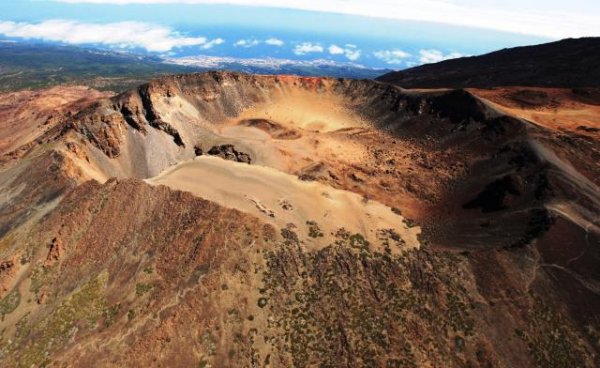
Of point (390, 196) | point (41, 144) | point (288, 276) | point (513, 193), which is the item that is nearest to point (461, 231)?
point (513, 193)

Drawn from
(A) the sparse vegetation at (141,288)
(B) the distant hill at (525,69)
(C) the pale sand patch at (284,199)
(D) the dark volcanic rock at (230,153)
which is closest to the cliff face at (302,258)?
(A) the sparse vegetation at (141,288)

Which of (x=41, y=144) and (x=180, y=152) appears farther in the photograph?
(x=180, y=152)

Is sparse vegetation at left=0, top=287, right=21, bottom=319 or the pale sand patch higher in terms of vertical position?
the pale sand patch

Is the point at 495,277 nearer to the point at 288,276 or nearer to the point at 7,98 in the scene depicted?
the point at 288,276

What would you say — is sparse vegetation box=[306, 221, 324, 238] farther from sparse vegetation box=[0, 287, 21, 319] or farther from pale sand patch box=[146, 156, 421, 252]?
sparse vegetation box=[0, 287, 21, 319]

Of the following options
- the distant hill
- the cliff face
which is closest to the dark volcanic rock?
the cliff face

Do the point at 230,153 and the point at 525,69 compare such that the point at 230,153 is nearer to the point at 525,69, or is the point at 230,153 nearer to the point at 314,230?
the point at 314,230

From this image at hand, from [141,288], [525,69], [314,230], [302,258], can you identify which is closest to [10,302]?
[141,288]
